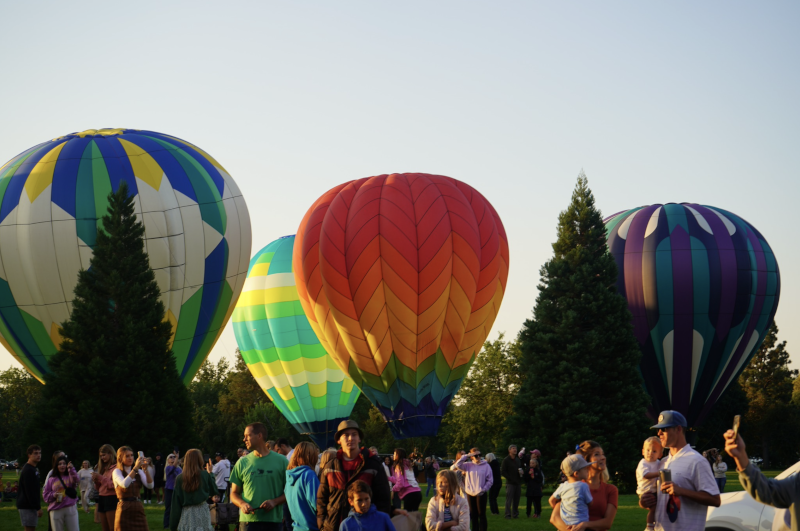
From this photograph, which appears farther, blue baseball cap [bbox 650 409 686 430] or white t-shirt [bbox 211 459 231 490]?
white t-shirt [bbox 211 459 231 490]

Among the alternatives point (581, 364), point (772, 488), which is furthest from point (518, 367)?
point (772, 488)

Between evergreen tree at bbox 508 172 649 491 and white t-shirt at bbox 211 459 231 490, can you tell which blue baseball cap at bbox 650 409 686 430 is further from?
evergreen tree at bbox 508 172 649 491

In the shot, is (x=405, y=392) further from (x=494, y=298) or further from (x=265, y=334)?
(x=265, y=334)

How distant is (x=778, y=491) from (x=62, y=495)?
8.55 meters

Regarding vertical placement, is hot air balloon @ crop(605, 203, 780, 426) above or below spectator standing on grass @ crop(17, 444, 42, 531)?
above

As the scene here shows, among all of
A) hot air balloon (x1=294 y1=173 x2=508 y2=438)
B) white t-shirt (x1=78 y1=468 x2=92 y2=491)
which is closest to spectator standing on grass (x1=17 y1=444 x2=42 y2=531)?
white t-shirt (x1=78 y1=468 x2=92 y2=491)

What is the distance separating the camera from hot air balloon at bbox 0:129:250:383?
25.0 metres

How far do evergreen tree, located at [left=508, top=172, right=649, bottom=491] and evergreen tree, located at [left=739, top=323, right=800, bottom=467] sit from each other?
25.2 metres

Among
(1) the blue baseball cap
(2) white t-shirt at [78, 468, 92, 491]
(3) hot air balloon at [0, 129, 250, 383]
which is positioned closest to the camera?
(1) the blue baseball cap

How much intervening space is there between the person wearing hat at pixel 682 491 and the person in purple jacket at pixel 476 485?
751cm

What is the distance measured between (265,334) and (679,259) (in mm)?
14919

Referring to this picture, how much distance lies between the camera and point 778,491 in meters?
4.96

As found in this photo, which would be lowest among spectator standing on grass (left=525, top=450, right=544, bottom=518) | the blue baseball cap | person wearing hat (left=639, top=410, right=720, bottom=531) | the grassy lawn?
the grassy lawn

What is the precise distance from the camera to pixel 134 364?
852 inches
